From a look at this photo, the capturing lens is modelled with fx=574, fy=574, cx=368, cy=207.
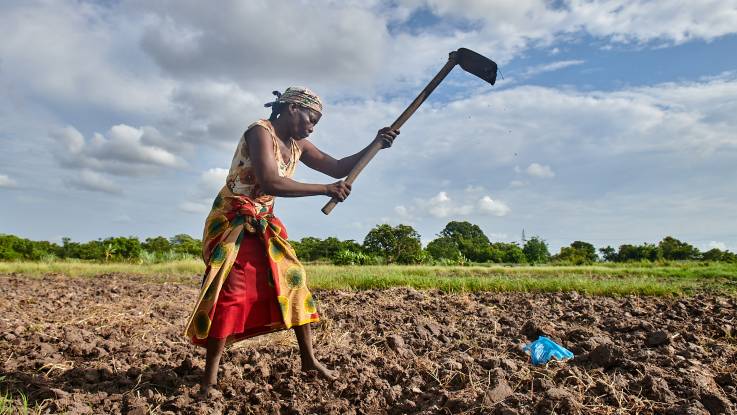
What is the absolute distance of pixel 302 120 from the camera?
316cm

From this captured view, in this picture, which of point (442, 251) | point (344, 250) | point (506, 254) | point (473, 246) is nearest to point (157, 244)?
point (344, 250)

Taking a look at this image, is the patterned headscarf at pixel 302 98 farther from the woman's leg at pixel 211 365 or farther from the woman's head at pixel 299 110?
the woman's leg at pixel 211 365

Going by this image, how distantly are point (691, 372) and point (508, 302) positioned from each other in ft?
10.7

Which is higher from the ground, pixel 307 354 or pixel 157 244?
pixel 157 244

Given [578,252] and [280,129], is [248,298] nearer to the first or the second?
[280,129]

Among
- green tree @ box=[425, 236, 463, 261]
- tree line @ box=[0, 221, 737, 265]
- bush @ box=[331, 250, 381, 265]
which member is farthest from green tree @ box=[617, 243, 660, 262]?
bush @ box=[331, 250, 381, 265]

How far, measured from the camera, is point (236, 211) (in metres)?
3.04

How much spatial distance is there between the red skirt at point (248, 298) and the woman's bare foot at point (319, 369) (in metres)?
0.31

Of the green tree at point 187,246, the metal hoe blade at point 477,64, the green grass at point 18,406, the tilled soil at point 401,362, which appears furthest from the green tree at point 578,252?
the green grass at point 18,406

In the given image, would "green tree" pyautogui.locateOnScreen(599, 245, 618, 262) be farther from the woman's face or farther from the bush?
the woman's face

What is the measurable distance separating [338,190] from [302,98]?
542mm

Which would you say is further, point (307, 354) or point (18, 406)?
point (307, 354)

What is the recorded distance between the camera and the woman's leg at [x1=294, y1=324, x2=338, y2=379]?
317 cm

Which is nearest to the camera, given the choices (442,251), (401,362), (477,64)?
(401,362)
